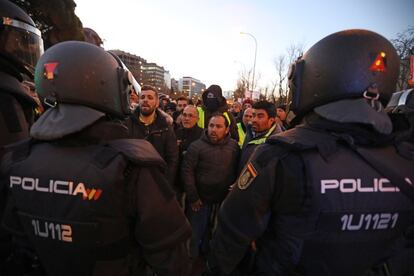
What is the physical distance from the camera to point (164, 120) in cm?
427

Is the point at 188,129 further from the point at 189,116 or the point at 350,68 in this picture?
the point at 350,68

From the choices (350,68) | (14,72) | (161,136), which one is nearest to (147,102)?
(161,136)

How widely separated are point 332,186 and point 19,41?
297cm

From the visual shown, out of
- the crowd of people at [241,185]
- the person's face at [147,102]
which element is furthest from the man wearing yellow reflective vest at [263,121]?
the crowd of people at [241,185]

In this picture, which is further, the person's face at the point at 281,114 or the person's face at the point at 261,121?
the person's face at the point at 281,114

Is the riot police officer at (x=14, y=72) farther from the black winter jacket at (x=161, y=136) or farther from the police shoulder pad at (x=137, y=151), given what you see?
the black winter jacket at (x=161, y=136)

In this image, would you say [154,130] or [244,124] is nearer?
[154,130]

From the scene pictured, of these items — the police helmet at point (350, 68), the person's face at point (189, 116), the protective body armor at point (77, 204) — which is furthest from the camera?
the person's face at point (189, 116)

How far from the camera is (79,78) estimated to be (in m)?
1.42

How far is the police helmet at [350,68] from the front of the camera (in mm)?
1379

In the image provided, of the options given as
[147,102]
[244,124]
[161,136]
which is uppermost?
[147,102]

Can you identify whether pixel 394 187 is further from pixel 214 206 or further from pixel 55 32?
pixel 55 32

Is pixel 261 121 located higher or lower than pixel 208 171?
higher

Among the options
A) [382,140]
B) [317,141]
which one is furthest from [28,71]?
[382,140]
